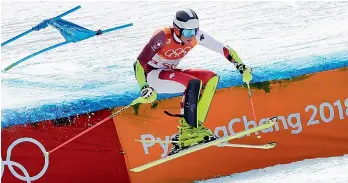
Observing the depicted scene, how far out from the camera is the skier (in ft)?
20.7

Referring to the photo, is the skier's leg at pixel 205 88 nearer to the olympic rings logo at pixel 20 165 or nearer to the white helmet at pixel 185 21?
the white helmet at pixel 185 21

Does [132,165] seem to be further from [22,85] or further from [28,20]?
[28,20]

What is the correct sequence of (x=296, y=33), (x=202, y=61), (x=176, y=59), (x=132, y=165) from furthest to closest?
(x=296, y=33)
(x=202, y=61)
(x=132, y=165)
(x=176, y=59)

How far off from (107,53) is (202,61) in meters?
1.15

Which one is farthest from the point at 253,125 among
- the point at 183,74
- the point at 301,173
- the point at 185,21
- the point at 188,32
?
the point at 185,21

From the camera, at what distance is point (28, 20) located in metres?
9.02

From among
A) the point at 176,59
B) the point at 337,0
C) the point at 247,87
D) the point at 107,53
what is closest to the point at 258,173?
the point at 247,87

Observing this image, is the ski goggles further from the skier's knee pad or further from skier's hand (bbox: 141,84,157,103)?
skier's hand (bbox: 141,84,157,103)

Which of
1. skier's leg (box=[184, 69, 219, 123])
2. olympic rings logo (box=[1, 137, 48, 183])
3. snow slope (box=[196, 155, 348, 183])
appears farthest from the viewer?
olympic rings logo (box=[1, 137, 48, 183])

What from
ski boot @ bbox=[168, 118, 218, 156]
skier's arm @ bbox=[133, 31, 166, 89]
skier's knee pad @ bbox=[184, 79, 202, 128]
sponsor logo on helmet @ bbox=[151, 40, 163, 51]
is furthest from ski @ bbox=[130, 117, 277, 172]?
sponsor logo on helmet @ bbox=[151, 40, 163, 51]

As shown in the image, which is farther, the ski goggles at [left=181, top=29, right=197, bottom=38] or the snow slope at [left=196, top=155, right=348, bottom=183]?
the snow slope at [left=196, top=155, right=348, bottom=183]

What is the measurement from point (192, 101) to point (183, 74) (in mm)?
264

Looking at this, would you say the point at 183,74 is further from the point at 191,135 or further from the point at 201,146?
the point at 201,146

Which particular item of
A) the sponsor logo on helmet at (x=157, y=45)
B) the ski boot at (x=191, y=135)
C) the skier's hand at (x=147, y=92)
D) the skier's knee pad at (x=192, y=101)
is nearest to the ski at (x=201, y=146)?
the ski boot at (x=191, y=135)
